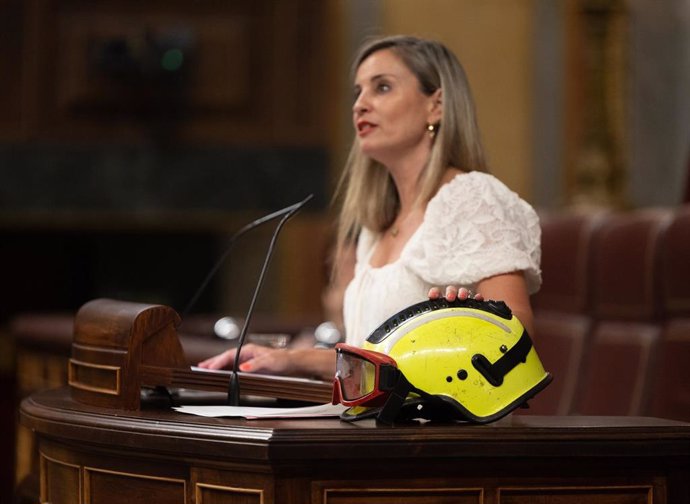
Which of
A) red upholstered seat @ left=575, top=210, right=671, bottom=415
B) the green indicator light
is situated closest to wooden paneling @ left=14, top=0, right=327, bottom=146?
the green indicator light

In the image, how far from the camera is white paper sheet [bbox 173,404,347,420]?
2.26 m

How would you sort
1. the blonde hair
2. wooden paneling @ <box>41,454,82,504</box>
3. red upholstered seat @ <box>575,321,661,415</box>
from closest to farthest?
wooden paneling @ <box>41,454,82,504</box>, the blonde hair, red upholstered seat @ <box>575,321,661,415</box>

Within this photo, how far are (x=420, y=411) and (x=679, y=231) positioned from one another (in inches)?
66.4

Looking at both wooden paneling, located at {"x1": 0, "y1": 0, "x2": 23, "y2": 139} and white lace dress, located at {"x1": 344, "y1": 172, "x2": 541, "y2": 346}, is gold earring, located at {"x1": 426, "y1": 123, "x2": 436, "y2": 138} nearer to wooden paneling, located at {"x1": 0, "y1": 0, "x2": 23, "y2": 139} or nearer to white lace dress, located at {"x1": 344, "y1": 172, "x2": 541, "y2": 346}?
white lace dress, located at {"x1": 344, "y1": 172, "x2": 541, "y2": 346}

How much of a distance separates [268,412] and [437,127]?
3.31 ft

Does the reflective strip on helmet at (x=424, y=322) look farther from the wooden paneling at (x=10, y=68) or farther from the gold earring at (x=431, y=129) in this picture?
the wooden paneling at (x=10, y=68)

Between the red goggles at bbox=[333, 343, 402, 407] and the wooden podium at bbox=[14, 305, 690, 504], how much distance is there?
0.04 meters

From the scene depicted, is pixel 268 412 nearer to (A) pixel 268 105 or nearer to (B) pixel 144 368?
(B) pixel 144 368

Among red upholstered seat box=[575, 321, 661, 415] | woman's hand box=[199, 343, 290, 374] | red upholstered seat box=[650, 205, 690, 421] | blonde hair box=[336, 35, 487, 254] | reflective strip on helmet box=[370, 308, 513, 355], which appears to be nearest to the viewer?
reflective strip on helmet box=[370, 308, 513, 355]

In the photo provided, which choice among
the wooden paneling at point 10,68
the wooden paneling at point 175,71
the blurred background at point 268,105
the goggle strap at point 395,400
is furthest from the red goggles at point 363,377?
the wooden paneling at point 10,68

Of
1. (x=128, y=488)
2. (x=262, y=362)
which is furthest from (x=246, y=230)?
(x=128, y=488)

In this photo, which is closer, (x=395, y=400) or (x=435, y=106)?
(x=395, y=400)

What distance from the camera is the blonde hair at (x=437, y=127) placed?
2.97 m

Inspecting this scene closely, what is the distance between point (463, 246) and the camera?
275cm
